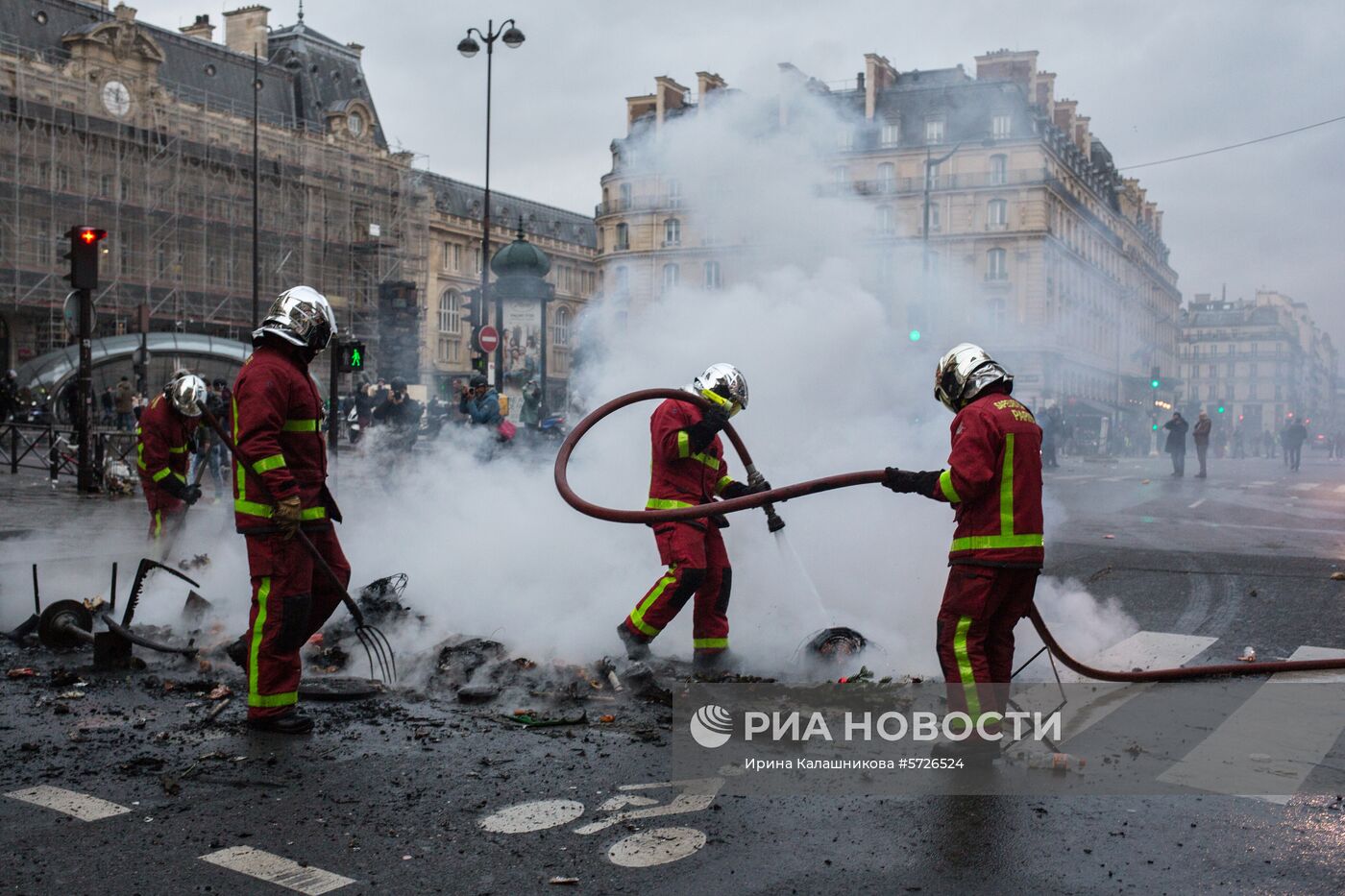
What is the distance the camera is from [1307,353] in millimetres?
141125

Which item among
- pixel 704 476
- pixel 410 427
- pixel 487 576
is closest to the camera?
pixel 704 476

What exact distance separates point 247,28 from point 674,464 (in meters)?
56.4

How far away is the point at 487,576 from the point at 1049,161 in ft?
51.2

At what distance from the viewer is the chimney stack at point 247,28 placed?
179ft

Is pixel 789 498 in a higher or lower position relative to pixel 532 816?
higher

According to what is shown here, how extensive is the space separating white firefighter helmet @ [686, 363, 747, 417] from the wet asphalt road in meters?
1.84

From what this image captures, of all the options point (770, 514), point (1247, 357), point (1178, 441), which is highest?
point (1247, 357)

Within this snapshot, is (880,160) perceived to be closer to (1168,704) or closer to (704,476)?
(704,476)

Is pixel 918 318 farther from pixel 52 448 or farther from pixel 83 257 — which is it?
pixel 52 448

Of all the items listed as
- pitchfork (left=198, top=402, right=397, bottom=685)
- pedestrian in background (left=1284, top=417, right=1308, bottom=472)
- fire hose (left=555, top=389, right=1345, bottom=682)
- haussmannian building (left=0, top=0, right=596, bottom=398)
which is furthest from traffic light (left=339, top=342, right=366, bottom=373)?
pedestrian in background (left=1284, top=417, right=1308, bottom=472)

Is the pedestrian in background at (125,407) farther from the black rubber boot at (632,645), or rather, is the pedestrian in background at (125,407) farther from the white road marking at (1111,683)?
the white road marking at (1111,683)

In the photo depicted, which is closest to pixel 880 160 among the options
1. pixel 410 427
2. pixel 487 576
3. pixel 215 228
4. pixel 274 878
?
pixel 410 427

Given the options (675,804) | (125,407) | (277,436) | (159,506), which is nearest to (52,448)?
(125,407)

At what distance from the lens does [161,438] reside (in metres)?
8.55
